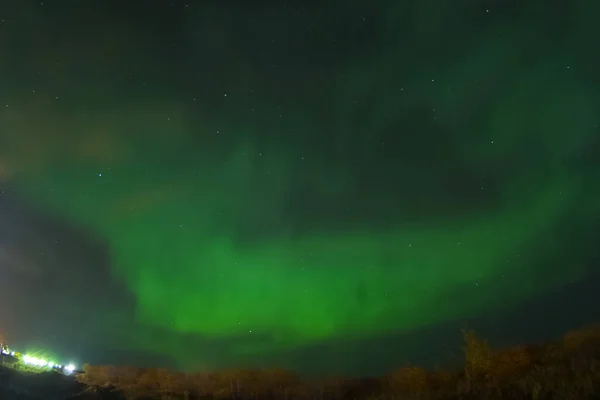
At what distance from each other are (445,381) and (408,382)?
9111 mm

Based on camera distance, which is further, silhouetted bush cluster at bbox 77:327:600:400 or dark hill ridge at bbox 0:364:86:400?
dark hill ridge at bbox 0:364:86:400

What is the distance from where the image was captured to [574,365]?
2167 cm

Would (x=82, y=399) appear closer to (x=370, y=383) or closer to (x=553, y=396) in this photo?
(x=370, y=383)

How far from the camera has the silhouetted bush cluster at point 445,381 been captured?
63.8 ft

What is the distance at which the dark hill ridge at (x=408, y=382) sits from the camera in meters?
20.0

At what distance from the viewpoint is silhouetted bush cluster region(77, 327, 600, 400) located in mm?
19453

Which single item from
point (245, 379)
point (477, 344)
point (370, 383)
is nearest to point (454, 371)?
point (477, 344)

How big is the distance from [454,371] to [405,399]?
11084 mm

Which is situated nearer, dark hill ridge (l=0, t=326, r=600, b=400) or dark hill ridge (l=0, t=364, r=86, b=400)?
dark hill ridge (l=0, t=326, r=600, b=400)

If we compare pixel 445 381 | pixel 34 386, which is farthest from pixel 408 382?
pixel 34 386

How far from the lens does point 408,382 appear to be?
4391 cm

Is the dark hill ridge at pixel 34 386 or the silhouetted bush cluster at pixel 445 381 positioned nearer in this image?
the silhouetted bush cluster at pixel 445 381

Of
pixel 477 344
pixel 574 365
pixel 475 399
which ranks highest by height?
pixel 477 344

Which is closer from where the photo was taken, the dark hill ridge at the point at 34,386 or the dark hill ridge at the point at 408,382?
the dark hill ridge at the point at 408,382
